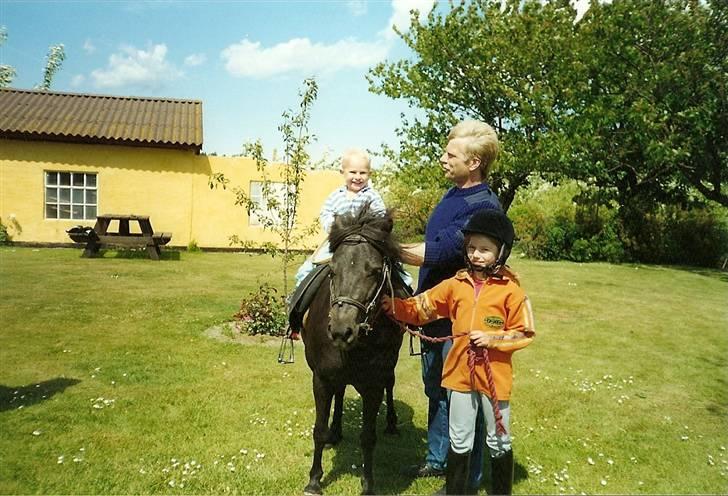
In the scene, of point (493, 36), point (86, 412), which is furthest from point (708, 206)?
point (86, 412)

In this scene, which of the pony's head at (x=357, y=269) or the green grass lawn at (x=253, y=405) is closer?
the pony's head at (x=357, y=269)

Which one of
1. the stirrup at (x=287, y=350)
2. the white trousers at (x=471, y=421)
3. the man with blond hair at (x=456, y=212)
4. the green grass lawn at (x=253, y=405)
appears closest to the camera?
the white trousers at (x=471, y=421)

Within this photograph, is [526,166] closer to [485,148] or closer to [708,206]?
[708,206]

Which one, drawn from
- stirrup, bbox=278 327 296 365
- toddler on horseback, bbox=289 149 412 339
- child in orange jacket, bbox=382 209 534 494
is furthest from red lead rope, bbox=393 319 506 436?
stirrup, bbox=278 327 296 365

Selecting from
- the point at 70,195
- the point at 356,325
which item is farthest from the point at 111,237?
the point at 356,325

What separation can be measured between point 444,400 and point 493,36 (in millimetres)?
23006

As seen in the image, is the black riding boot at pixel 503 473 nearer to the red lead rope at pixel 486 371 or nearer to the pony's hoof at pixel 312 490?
the red lead rope at pixel 486 371

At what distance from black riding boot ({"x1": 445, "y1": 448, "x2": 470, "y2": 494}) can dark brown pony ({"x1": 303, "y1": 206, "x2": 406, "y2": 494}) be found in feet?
2.30

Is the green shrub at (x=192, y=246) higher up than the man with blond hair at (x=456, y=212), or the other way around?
the man with blond hair at (x=456, y=212)

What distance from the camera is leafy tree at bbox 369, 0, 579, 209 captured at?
22.6 m

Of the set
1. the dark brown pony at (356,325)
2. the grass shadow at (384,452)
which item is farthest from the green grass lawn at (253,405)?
the dark brown pony at (356,325)

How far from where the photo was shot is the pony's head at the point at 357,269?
2941mm

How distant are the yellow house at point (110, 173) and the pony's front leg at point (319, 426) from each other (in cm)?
1331

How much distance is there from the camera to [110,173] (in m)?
18.6
